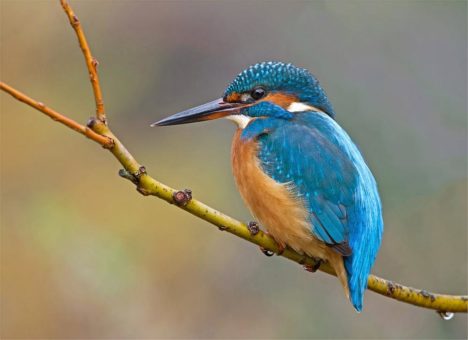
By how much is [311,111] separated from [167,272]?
1.44 metres

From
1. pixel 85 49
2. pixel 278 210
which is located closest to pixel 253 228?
pixel 278 210

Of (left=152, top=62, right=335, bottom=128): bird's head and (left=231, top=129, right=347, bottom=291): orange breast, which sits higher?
(left=152, top=62, right=335, bottom=128): bird's head

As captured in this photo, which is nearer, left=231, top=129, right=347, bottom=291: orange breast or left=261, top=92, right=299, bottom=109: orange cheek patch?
left=231, top=129, right=347, bottom=291: orange breast

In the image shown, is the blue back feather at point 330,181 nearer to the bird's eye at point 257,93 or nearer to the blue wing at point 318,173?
the blue wing at point 318,173

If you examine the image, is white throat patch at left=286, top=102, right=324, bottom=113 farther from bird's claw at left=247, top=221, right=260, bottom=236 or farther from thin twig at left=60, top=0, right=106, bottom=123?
thin twig at left=60, top=0, right=106, bottom=123

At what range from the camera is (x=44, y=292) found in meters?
3.45

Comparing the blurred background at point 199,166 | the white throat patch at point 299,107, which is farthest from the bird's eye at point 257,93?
the blurred background at point 199,166

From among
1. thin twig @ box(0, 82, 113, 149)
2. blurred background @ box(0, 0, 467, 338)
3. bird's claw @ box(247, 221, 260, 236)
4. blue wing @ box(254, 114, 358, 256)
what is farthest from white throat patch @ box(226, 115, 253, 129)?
blurred background @ box(0, 0, 467, 338)

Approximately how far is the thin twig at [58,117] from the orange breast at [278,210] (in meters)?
0.85

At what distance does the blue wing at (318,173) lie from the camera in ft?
7.30

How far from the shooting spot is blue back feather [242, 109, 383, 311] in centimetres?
222

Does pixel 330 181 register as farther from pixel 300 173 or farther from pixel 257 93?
pixel 257 93

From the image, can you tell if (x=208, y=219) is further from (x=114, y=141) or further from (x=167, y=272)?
(x=167, y=272)

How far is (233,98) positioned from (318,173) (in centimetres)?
42
